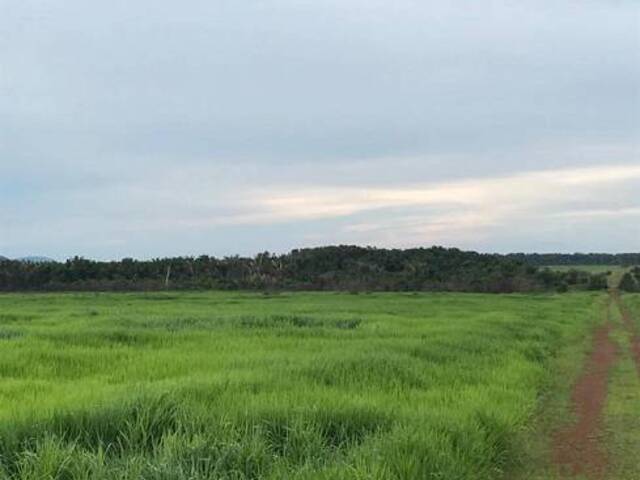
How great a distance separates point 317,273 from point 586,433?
68.3m

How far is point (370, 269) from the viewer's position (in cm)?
7756

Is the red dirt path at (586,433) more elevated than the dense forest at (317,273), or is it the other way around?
the dense forest at (317,273)

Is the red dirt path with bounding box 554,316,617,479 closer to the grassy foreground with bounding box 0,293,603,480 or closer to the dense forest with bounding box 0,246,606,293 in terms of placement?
the grassy foreground with bounding box 0,293,603,480

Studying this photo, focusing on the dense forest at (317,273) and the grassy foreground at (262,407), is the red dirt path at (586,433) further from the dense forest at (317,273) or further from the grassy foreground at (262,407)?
the dense forest at (317,273)

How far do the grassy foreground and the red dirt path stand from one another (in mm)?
473

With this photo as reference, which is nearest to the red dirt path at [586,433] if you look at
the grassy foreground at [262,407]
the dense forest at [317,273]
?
the grassy foreground at [262,407]

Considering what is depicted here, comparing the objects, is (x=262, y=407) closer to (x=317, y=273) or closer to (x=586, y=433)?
(x=586, y=433)

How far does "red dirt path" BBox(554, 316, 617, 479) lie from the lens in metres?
7.11

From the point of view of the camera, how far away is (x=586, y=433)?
8508 millimetres

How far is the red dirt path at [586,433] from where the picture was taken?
280 inches

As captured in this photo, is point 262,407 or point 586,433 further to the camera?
point 586,433

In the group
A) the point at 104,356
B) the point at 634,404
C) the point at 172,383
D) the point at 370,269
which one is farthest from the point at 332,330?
the point at 370,269

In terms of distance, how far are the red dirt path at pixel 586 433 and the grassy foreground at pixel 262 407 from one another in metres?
0.47

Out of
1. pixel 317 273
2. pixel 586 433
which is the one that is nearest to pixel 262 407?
pixel 586 433
